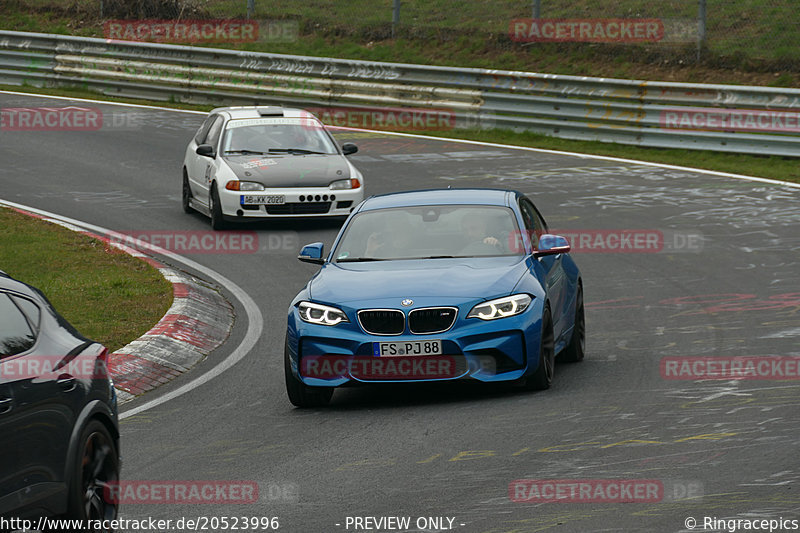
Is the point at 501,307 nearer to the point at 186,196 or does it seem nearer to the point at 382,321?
the point at 382,321

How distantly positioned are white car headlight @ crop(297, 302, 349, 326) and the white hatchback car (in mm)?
8599

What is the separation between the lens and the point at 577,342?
38.0ft

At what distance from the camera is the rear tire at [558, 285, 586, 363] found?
37.7ft

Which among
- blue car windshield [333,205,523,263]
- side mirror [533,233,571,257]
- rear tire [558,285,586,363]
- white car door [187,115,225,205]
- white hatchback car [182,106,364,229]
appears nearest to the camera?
side mirror [533,233,571,257]

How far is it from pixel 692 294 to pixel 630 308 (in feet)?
2.90

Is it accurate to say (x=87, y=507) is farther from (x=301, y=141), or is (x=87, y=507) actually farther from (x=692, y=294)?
(x=301, y=141)

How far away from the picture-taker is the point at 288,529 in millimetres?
6832

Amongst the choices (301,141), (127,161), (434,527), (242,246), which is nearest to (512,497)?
(434,527)

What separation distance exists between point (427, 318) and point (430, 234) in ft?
4.97

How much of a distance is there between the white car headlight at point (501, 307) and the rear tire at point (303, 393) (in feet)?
4.01

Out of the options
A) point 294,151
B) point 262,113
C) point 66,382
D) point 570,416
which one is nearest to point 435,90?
point 262,113

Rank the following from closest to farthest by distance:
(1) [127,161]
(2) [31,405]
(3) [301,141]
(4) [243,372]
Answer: (2) [31,405] → (4) [243,372] → (3) [301,141] → (1) [127,161]

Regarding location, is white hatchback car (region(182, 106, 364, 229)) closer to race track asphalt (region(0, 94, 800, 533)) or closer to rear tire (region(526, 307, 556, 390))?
race track asphalt (region(0, 94, 800, 533))

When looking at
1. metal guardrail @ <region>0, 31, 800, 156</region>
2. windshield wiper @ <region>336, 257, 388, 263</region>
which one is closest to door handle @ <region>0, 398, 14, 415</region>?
windshield wiper @ <region>336, 257, 388, 263</region>
